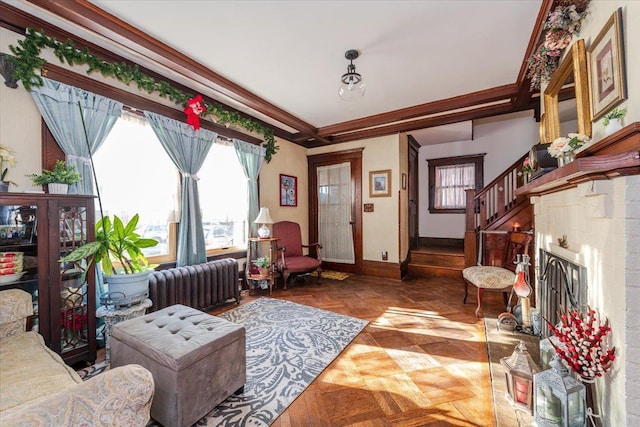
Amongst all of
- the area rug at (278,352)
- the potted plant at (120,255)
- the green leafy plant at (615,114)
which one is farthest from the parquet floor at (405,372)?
the green leafy plant at (615,114)

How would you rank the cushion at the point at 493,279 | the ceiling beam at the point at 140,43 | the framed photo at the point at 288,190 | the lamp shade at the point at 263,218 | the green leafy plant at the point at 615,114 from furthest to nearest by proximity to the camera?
the framed photo at the point at 288,190, the lamp shade at the point at 263,218, the cushion at the point at 493,279, the ceiling beam at the point at 140,43, the green leafy plant at the point at 615,114

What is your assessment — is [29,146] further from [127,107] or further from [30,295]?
[30,295]

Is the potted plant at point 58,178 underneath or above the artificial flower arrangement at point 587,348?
above

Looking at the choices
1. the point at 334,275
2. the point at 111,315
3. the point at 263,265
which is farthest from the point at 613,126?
the point at 334,275

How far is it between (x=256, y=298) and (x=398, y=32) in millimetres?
3590

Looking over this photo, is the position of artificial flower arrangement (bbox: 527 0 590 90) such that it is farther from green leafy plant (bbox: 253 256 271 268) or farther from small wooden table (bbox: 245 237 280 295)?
green leafy plant (bbox: 253 256 271 268)

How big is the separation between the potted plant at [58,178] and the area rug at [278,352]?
1.45 meters

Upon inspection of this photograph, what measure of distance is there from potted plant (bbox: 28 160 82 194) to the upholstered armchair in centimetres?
258

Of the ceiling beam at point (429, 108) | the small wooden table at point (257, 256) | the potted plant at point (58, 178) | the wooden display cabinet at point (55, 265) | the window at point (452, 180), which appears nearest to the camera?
the wooden display cabinet at point (55, 265)

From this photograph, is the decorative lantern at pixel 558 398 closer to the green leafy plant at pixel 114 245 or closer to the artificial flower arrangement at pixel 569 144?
the artificial flower arrangement at pixel 569 144

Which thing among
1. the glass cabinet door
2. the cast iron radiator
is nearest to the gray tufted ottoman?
the glass cabinet door

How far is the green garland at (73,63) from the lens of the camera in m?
2.09

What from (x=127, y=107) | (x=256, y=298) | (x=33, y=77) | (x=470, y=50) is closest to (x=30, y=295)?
(x=33, y=77)

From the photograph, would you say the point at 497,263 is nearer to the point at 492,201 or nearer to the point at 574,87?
the point at 492,201
